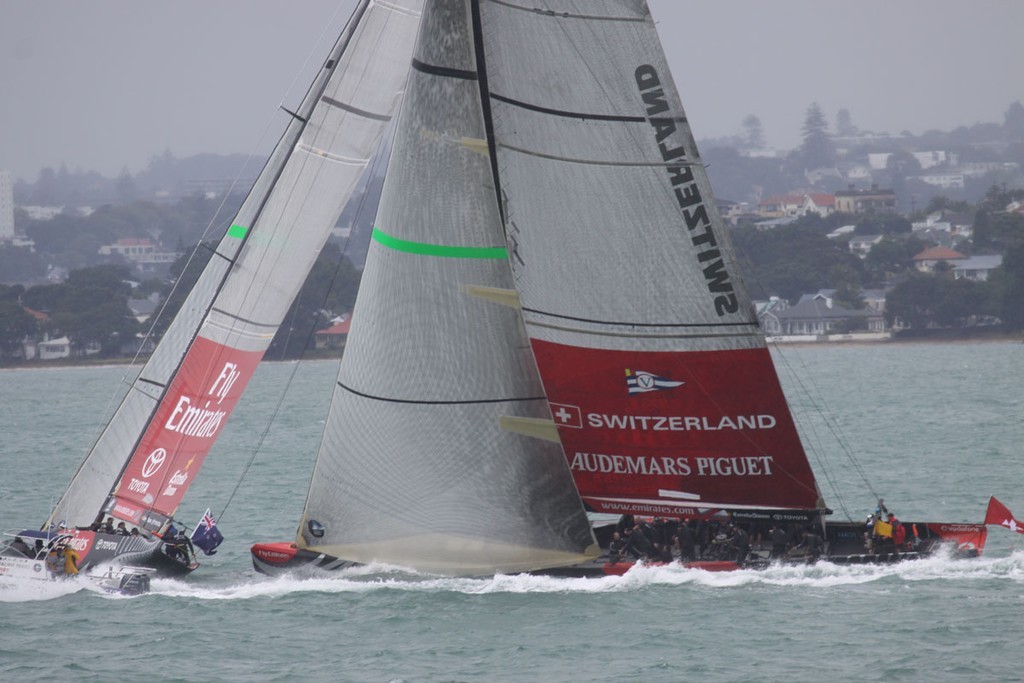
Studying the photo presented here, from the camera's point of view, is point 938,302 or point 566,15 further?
point 938,302

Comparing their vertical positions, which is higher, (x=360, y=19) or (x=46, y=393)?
(x=360, y=19)

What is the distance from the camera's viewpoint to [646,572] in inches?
723

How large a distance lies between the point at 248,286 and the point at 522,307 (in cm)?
366

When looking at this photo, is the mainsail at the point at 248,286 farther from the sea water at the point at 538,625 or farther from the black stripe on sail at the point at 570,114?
the black stripe on sail at the point at 570,114

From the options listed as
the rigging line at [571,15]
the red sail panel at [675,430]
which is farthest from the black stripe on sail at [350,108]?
the red sail panel at [675,430]

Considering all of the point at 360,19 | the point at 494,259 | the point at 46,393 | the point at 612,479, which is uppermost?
the point at 360,19

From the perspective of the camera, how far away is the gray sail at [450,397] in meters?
18.2

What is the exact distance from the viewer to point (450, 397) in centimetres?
1819

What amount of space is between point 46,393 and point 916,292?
4808 centimetres

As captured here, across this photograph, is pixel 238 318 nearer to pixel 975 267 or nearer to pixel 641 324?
pixel 641 324

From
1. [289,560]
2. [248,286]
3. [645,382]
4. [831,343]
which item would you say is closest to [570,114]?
[645,382]

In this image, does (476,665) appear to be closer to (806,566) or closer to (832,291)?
(806,566)

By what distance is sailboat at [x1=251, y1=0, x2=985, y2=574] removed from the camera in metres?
18.2

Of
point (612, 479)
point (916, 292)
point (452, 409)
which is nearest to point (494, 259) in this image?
point (452, 409)
